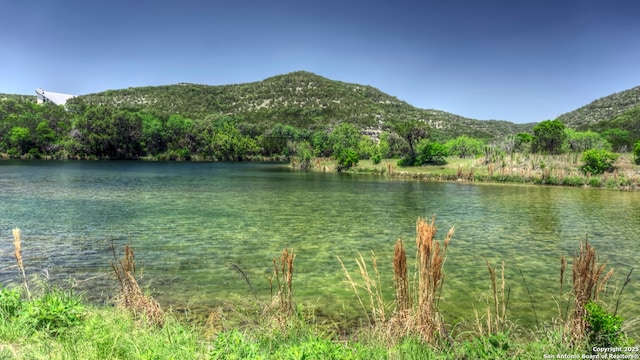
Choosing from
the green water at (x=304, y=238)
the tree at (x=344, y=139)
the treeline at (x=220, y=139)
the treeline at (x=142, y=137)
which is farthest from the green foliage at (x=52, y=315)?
the tree at (x=344, y=139)

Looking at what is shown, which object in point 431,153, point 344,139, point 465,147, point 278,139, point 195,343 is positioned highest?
point 278,139

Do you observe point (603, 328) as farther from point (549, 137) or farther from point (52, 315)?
point (549, 137)

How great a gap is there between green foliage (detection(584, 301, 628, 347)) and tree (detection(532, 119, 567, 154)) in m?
71.1

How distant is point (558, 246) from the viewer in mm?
18516

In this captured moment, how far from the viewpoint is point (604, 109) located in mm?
144500

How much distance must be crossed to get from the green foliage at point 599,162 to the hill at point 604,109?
8862 centimetres

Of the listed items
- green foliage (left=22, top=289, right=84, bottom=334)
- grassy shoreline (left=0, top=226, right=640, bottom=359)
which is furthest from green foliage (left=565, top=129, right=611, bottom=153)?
green foliage (left=22, top=289, right=84, bottom=334)

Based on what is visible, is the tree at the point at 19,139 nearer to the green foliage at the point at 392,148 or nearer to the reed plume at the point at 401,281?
the green foliage at the point at 392,148

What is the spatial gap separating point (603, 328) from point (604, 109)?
174540 mm

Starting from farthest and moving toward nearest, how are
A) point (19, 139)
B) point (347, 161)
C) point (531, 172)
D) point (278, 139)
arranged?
point (278, 139) < point (19, 139) < point (347, 161) < point (531, 172)

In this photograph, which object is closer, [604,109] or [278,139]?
[604,109]

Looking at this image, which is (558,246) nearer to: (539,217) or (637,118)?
(539,217)

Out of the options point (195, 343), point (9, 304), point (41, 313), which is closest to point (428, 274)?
point (195, 343)

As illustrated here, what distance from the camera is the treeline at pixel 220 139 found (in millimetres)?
74312
